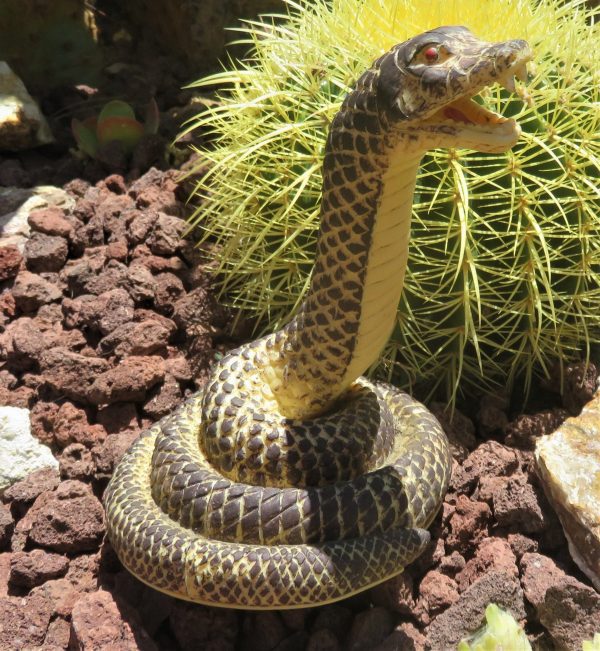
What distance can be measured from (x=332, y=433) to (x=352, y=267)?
0.44 m

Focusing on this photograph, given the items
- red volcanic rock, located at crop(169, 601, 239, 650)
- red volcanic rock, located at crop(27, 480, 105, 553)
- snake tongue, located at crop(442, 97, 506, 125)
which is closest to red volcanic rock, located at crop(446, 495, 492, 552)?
red volcanic rock, located at crop(169, 601, 239, 650)

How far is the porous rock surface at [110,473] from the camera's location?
228 cm

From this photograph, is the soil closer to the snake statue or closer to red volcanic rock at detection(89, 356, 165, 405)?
red volcanic rock at detection(89, 356, 165, 405)

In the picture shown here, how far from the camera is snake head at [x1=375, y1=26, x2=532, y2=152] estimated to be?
5.66 feet

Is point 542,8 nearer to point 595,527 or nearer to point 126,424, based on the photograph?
point 595,527

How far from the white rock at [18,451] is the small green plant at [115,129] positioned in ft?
4.40

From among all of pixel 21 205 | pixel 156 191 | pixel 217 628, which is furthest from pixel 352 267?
pixel 21 205

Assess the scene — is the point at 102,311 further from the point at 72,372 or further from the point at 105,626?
the point at 105,626

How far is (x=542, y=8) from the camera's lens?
295 cm

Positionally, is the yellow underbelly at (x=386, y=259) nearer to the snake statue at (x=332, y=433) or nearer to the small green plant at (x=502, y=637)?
the snake statue at (x=332, y=433)

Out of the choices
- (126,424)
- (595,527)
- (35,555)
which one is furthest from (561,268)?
(35,555)

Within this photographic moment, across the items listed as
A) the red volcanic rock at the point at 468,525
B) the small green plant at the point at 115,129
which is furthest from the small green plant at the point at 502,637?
the small green plant at the point at 115,129

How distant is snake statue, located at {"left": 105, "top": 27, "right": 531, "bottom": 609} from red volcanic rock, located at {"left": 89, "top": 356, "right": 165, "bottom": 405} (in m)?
0.41

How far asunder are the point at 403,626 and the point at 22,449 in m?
1.20
